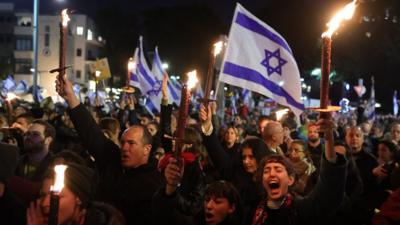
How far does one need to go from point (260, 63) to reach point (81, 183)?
442 cm

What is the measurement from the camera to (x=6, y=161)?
3.01m

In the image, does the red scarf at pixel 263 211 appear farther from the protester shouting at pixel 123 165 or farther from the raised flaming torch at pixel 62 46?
the raised flaming torch at pixel 62 46

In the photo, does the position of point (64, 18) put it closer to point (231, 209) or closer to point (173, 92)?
point (231, 209)

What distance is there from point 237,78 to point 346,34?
39740mm

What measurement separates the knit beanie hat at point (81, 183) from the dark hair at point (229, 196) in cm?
160

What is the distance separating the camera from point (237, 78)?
22.0 ft

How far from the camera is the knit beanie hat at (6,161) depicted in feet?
9.80

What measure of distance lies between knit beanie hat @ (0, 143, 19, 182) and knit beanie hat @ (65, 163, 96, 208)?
15.5 inches

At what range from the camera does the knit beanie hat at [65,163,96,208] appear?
9.11ft

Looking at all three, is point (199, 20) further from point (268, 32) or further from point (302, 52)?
point (268, 32)

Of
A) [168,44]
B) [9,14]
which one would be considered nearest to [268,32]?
[168,44]

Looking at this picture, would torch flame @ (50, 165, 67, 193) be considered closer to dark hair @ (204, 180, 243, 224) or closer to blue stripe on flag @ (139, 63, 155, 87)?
dark hair @ (204, 180, 243, 224)

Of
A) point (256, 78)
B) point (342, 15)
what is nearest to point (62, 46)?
point (342, 15)

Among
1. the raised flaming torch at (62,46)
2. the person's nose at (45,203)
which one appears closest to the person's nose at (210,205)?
the raised flaming torch at (62,46)
